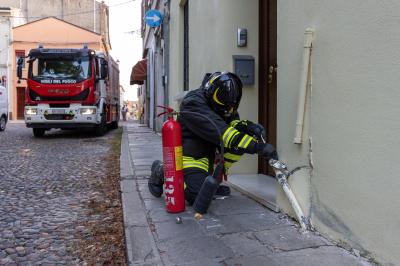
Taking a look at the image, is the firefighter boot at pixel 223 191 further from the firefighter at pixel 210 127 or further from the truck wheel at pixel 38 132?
the truck wheel at pixel 38 132

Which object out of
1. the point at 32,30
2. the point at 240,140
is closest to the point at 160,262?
the point at 240,140

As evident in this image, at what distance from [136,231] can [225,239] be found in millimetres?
767

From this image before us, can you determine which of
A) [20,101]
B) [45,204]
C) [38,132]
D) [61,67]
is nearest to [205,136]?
[45,204]

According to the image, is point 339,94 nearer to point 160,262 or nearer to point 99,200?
point 160,262

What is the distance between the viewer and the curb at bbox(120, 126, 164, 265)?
10.2 ft

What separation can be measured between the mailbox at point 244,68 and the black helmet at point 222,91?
1143 millimetres

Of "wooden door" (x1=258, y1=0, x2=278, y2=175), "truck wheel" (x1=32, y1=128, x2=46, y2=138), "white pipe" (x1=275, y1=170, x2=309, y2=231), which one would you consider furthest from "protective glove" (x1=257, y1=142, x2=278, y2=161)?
"truck wheel" (x1=32, y1=128, x2=46, y2=138)

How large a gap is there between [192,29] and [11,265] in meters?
5.80

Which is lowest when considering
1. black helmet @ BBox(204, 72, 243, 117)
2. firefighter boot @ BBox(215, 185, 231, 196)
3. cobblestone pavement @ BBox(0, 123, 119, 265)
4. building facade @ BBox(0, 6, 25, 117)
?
cobblestone pavement @ BBox(0, 123, 119, 265)

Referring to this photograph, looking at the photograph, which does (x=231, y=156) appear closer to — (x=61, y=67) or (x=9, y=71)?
(x=61, y=67)

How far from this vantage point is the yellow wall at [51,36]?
37.4 meters

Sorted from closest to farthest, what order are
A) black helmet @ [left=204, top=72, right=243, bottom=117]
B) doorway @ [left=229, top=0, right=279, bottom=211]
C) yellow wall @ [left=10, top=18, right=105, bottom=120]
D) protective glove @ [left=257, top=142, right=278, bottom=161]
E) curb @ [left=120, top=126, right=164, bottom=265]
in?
1. curb @ [left=120, top=126, right=164, bottom=265]
2. protective glove @ [left=257, top=142, right=278, bottom=161]
3. black helmet @ [left=204, top=72, right=243, bottom=117]
4. doorway @ [left=229, top=0, right=279, bottom=211]
5. yellow wall @ [left=10, top=18, right=105, bottom=120]

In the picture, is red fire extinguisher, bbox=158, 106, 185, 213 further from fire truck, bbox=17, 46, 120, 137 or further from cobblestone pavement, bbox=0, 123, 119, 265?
fire truck, bbox=17, 46, 120, 137

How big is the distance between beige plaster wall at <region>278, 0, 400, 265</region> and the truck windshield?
10807 mm
